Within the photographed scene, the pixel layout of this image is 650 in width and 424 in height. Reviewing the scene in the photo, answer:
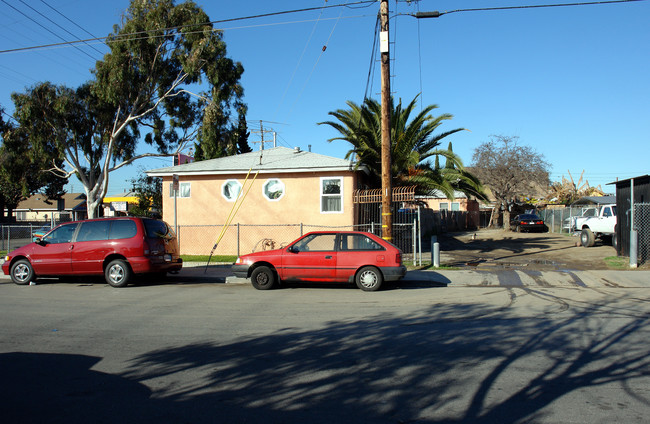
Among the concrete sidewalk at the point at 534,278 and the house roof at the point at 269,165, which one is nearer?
the concrete sidewalk at the point at 534,278

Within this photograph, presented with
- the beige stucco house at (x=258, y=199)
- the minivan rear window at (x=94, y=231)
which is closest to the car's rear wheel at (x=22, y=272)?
the minivan rear window at (x=94, y=231)

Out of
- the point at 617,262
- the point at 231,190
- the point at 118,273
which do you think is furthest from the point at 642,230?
the point at 118,273

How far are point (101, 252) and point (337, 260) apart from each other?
6.12 m

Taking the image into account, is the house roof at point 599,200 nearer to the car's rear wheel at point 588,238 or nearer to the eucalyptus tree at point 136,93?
the car's rear wheel at point 588,238

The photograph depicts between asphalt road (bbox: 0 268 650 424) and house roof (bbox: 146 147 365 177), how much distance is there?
7.96 m

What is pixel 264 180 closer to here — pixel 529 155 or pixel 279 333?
pixel 279 333

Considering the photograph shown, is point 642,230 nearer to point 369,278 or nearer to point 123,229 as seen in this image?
point 369,278

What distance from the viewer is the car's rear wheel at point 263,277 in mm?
11031

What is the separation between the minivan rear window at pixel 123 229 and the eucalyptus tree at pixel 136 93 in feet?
52.0

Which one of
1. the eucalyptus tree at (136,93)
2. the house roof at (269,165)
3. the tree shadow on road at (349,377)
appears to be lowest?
the tree shadow on road at (349,377)

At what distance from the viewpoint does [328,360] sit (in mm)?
5520

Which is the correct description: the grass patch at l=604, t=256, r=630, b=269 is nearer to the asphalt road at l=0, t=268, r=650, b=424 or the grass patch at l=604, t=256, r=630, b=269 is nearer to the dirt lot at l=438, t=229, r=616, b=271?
the dirt lot at l=438, t=229, r=616, b=271

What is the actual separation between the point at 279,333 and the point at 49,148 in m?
25.9

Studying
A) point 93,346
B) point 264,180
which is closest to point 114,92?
point 264,180
